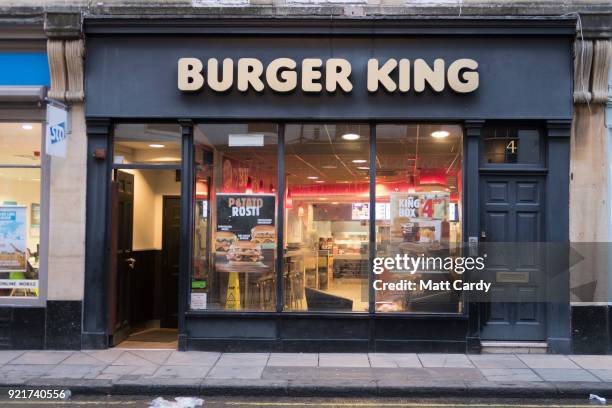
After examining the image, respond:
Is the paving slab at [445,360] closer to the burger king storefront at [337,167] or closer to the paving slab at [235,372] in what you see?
the burger king storefront at [337,167]

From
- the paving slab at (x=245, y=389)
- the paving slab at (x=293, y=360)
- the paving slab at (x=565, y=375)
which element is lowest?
the paving slab at (x=245, y=389)

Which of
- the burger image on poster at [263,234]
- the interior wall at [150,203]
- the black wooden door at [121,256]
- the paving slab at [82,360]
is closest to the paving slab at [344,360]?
the burger image on poster at [263,234]

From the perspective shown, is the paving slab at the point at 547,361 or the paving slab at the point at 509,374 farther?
the paving slab at the point at 547,361

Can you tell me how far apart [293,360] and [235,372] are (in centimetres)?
102

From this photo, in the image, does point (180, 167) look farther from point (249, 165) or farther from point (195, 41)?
point (195, 41)

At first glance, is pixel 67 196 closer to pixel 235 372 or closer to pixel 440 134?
pixel 235 372

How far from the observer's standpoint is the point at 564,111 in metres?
9.00

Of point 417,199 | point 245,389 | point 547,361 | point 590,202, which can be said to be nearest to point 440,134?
point 417,199

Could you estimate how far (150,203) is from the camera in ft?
36.3

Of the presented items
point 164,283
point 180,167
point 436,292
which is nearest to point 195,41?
point 180,167

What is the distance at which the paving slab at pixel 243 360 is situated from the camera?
27.3 ft

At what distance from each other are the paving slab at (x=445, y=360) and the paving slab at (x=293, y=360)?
1583 millimetres

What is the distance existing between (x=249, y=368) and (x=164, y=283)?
12.0ft

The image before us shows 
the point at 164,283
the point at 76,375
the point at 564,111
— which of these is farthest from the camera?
the point at 164,283
